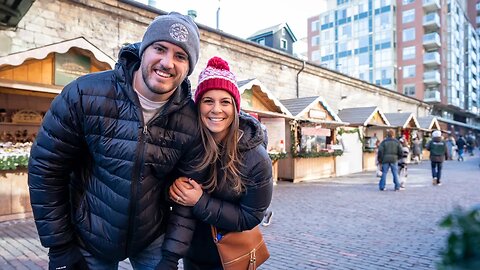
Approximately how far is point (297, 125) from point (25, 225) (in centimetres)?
910

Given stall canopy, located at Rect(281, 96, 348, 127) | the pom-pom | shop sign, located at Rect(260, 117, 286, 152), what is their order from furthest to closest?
stall canopy, located at Rect(281, 96, 348, 127)
shop sign, located at Rect(260, 117, 286, 152)
the pom-pom

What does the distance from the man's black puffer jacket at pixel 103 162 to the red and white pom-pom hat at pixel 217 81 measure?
0.59 feet

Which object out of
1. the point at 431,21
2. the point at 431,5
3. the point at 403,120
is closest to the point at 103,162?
the point at 403,120

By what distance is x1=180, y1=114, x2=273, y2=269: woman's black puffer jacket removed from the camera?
6.43ft

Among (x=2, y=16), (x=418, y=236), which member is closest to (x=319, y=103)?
(x=418, y=236)

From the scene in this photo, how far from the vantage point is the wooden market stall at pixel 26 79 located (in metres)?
6.41

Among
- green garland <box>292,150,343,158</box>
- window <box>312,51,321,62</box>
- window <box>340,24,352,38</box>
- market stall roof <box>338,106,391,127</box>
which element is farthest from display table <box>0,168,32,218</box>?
window <box>312,51,321,62</box>

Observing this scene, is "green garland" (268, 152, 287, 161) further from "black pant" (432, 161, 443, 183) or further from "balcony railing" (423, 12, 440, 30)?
"balcony railing" (423, 12, 440, 30)

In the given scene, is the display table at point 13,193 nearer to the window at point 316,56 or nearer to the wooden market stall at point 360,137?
the wooden market stall at point 360,137

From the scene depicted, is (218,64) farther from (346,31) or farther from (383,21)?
(346,31)

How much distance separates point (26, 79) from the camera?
6.73 metres

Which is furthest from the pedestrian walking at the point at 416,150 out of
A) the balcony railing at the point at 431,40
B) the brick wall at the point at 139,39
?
the balcony railing at the point at 431,40

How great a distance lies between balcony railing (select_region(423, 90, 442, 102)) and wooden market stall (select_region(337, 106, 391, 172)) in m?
33.0

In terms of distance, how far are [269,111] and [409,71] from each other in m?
47.1
